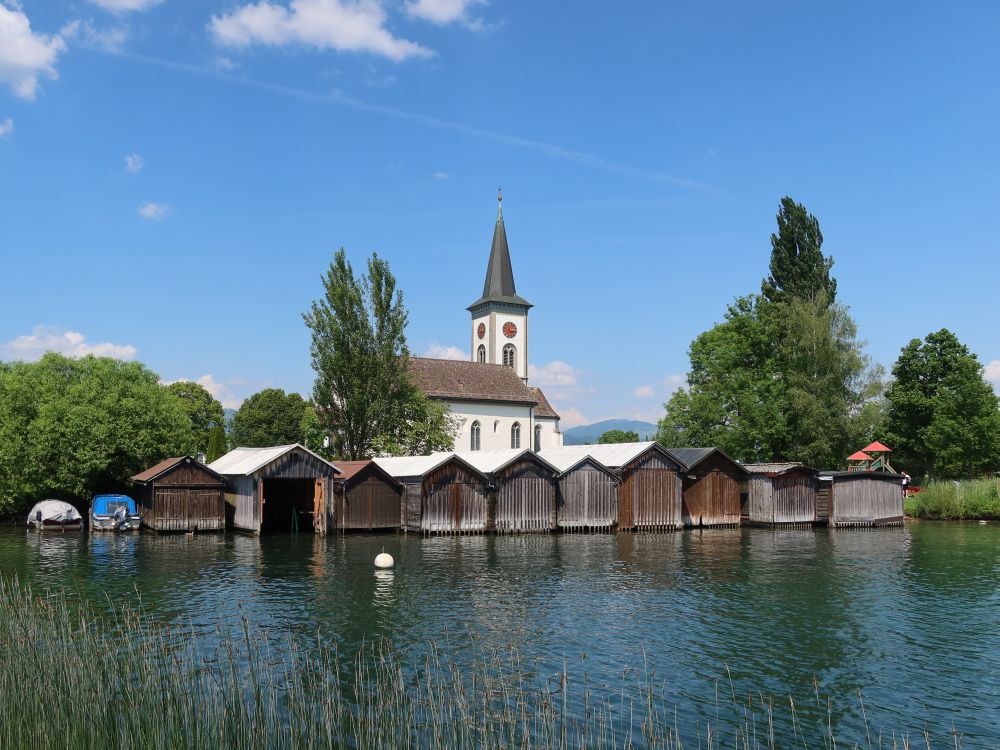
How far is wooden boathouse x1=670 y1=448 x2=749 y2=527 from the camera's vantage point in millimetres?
60406

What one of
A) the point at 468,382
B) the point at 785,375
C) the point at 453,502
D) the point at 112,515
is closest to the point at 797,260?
the point at 785,375

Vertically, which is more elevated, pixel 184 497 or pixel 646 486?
pixel 646 486

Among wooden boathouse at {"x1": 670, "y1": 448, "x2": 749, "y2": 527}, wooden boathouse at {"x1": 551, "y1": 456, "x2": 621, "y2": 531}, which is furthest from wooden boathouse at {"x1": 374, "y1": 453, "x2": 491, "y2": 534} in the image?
wooden boathouse at {"x1": 670, "y1": 448, "x2": 749, "y2": 527}

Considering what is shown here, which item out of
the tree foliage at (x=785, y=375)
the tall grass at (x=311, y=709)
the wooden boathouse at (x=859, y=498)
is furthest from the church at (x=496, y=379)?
the tall grass at (x=311, y=709)

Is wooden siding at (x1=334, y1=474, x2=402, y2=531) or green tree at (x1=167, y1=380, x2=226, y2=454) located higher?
green tree at (x1=167, y1=380, x2=226, y2=454)

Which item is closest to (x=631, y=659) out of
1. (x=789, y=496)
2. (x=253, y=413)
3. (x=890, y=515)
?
(x=789, y=496)

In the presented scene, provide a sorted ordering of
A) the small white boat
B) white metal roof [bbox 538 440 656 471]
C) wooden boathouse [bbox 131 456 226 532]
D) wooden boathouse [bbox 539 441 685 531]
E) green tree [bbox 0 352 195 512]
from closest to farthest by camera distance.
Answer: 1. wooden boathouse [bbox 131 456 226 532]
2. the small white boat
3. green tree [bbox 0 352 195 512]
4. wooden boathouse [bbox 539 441 685 531]
5. white metal roof [bbox 538 440 656 471]

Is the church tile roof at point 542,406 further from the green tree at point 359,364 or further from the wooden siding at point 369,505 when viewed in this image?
the wooden siding at point 369,505

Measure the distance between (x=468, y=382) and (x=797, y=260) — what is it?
113 feet

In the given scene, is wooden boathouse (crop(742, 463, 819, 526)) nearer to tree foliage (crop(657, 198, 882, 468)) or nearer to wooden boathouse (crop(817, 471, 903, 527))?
wooden boathouse (crop(817, 471, 903, 527))

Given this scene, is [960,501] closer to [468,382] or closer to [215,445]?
[468,382]

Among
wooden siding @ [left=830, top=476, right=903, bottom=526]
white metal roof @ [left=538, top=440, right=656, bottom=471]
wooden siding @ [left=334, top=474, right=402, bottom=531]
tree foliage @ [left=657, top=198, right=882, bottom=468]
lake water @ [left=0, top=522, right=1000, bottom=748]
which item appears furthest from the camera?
tree foliage @ [left=657, top=198, right=882, bottom=468]

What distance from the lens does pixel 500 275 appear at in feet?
352

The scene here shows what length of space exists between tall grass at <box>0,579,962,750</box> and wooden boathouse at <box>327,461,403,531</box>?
3098 centimetres
